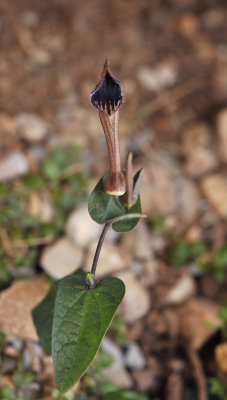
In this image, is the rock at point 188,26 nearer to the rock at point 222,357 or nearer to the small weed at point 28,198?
the small weed at point 28,198

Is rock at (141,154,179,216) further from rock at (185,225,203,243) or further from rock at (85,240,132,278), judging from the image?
rock at (85,240,132,278)

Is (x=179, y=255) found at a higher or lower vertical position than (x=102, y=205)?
lower

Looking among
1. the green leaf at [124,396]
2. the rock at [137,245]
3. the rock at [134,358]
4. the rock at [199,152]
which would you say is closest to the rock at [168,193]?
the rock at [199,152]

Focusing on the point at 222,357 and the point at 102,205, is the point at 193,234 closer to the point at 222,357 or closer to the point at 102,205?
the point at 222,357

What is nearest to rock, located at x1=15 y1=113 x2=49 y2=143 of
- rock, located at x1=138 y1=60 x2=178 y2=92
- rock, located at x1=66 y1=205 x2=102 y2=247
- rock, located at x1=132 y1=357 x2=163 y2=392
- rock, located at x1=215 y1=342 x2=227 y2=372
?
rock, located at x1=66 y1=205 x2=102 y2=247

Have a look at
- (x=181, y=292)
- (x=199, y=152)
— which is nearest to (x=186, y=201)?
(x=199, y=152)
